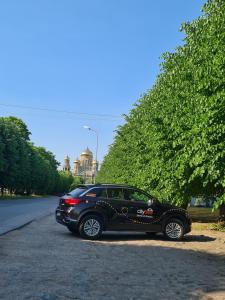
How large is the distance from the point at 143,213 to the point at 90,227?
1877mm

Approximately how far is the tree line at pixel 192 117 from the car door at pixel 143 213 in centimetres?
148

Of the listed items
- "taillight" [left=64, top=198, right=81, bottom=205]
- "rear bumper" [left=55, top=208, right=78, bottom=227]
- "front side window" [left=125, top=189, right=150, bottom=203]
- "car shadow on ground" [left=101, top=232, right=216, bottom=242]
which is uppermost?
"front side window" [left=125, top=189, right=150, bottom=203]

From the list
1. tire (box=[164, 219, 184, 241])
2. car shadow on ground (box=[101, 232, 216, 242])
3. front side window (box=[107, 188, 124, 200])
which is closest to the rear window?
front side window (box=[107, 188, 124, 200])

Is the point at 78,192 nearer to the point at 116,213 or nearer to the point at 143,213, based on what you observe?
the point at 116,213

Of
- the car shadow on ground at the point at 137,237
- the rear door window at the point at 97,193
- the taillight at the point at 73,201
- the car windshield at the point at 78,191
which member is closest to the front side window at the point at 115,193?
the rear door window at the point at 97,193

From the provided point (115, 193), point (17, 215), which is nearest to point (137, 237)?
point (115, 193)

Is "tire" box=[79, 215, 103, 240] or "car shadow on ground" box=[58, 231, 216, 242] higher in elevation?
"tire" box=[79, 215, 103, 240]

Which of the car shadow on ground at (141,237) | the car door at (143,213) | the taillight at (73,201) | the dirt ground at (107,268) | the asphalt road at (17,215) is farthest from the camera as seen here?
the asphalt road at (17,215)

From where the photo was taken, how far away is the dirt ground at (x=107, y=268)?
26.0 feet

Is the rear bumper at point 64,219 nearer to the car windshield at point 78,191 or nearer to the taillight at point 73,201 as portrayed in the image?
the taillight at point 73,201

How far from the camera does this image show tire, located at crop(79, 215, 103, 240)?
15.9 m

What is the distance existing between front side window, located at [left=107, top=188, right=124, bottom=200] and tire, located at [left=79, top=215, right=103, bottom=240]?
0.97 meters

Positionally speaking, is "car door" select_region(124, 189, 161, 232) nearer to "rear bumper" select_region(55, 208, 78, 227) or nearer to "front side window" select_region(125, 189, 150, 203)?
"front side window" select_region(125, 189, 150, 203)

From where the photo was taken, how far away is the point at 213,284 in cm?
911
